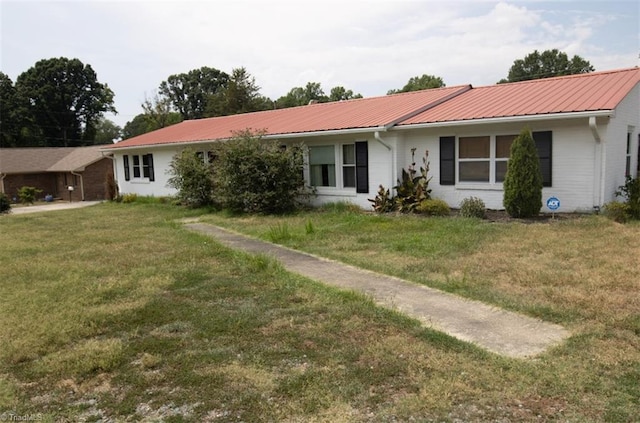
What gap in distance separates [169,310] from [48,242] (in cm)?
704

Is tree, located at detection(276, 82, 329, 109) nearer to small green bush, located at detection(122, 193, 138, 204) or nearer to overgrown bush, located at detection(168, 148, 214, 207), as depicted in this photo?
small green bush, located at detection(122, 193, 138, 204)

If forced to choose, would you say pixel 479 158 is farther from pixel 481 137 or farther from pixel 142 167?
pixel 142 167

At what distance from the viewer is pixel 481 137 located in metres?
12.4

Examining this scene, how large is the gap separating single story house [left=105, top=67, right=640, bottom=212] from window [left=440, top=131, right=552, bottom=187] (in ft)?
0.08

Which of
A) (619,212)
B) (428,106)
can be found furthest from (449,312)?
(428,106)

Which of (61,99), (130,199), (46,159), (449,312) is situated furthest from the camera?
(61,99)

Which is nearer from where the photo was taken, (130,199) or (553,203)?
(553,203)

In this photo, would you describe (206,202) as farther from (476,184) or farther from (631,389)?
(631,389)

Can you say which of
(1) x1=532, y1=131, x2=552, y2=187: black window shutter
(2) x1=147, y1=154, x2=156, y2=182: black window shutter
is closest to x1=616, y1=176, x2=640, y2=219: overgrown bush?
(1) x1=532, y1=131, x2=552, y2=187: black window shutter

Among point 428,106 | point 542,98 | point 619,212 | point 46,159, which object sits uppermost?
point 428,106

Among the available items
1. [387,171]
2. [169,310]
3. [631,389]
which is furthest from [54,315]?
[387,171]

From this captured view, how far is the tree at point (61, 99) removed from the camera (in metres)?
50.7

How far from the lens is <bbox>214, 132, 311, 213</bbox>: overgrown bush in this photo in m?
14.1

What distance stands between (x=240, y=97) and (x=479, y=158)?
34817mm
